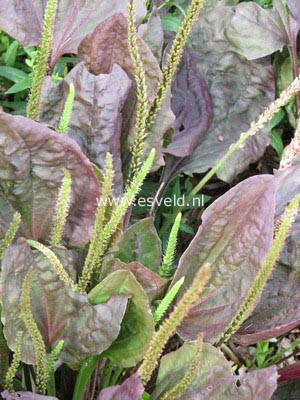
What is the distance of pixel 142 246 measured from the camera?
1294 millimetres

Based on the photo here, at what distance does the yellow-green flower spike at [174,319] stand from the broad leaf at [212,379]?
16cm

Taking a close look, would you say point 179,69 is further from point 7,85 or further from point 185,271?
point 185,271

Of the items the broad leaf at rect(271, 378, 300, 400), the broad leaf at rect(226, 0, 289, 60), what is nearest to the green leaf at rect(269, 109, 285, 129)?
the broad leaf at rect(226, 0, 289, 60)

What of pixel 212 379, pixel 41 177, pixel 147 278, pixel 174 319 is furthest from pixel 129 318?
pixel 174 319

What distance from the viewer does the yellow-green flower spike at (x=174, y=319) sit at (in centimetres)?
64

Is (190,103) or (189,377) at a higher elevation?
(190,103)

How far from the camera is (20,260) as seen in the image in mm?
1101

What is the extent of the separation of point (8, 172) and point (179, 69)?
2.22ft

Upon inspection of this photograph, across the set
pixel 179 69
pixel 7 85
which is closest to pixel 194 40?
pixel 179 69

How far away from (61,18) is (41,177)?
1.83ft

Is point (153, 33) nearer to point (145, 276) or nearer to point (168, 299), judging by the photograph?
point (145, 276)

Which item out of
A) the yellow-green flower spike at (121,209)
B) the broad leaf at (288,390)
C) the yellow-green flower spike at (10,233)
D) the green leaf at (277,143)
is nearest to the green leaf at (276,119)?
the green leaf at (277,143)

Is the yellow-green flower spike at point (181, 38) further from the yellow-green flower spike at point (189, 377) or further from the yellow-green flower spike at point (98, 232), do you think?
the yellow-green flower spike at point (189, 377)

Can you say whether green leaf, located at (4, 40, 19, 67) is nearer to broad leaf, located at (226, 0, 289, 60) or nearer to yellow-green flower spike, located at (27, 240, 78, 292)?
broad leaf, located at (226, 0, 289, 60)
